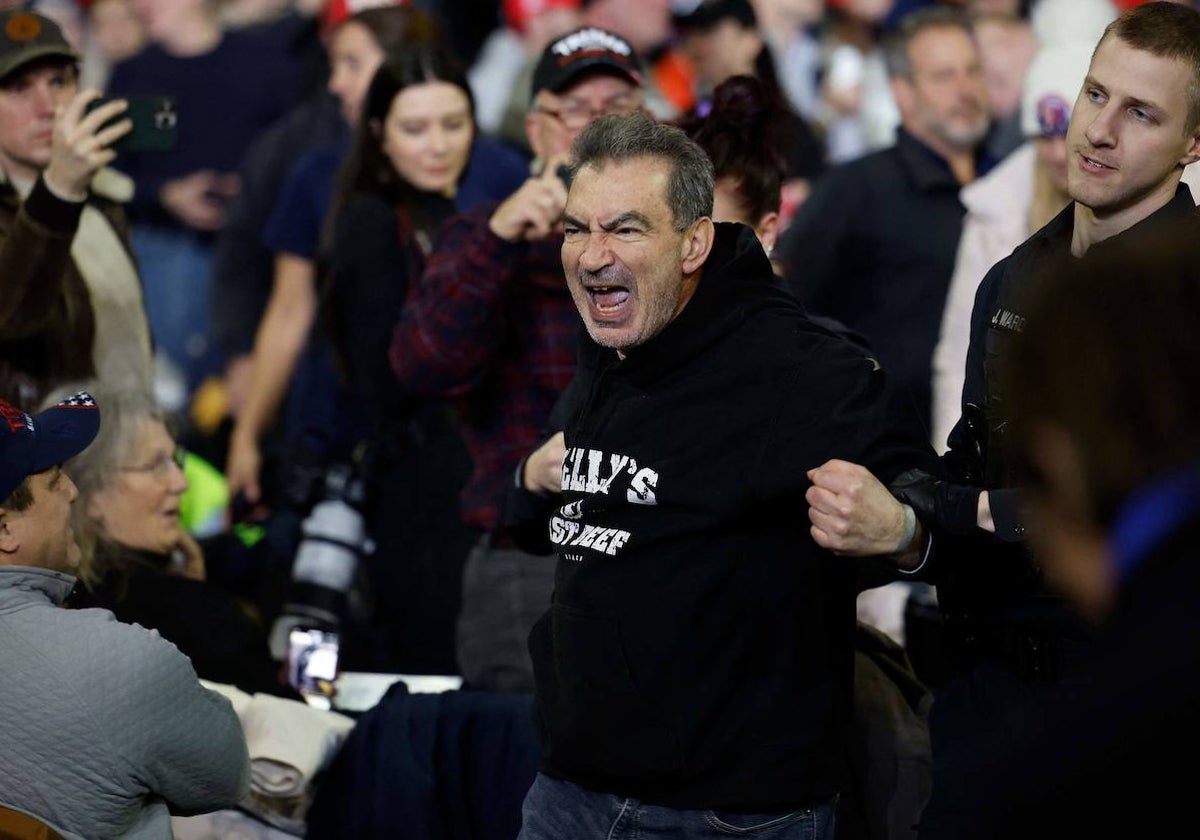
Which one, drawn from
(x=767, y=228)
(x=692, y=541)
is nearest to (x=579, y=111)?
(x=767, y=228)

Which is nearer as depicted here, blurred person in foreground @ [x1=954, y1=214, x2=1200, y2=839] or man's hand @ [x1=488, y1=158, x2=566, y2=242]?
blurred person in foreground @ [x1=954, y1=214, x2=1200, y2=839]

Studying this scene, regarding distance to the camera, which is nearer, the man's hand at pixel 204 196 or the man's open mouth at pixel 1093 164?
the man's open mouth at pixel 1093 164

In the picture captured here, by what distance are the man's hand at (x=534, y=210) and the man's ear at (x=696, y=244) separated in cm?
106

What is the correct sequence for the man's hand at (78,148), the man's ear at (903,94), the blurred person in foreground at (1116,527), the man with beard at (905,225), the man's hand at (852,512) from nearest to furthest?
1. the blurred person in foreground at (1116,527)
2. the man's hand at (852,512)
3. the man's hand at (78,148)
4. the man with beard at (905,225)
5. the man's ear at (903,94)

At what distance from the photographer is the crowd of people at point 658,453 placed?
1957mm

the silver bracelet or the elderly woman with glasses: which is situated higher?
the silver bracelet

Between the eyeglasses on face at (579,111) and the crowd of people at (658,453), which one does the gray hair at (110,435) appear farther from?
the eyeglasses on face at (579,111)

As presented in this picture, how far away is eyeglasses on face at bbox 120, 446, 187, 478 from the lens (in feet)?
16.2

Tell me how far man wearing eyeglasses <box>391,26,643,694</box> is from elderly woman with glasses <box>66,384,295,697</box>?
1.75ft

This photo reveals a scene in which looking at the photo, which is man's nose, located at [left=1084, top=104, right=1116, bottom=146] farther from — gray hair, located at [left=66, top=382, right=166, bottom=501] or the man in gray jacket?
gray hair, located at [left=66, top=382, right=166, bottom=501]

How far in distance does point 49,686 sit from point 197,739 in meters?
0.30

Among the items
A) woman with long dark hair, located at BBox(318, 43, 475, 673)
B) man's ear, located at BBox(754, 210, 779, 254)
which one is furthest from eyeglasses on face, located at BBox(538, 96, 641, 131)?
man's ear, located at BBox(754, 210, 779, 254)

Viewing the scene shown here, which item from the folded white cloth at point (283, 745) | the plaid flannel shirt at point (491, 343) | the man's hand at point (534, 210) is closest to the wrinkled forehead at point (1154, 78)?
the man's hand at point (534, 210)

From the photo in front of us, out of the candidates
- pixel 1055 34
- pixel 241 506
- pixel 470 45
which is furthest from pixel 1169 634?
pixel 470 45
